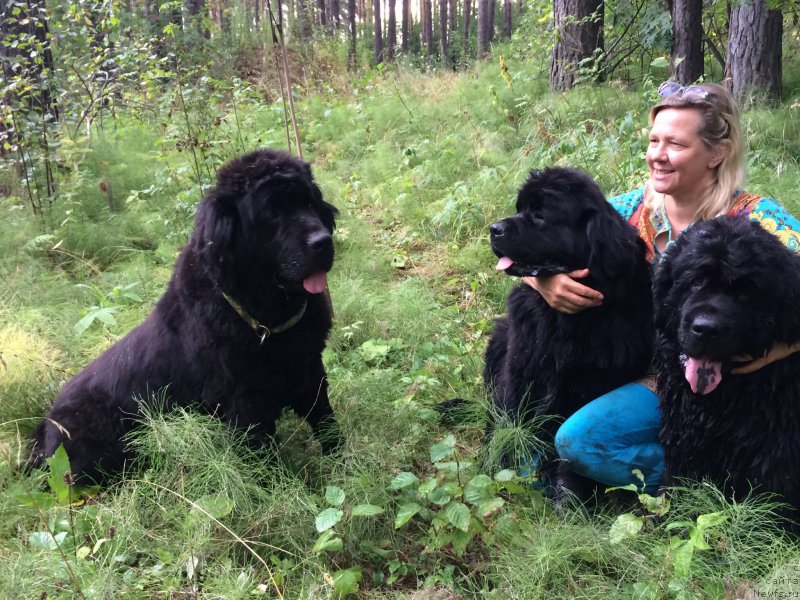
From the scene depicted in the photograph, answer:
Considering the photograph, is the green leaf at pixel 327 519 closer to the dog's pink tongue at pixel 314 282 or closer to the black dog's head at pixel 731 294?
the dog's pink tongue at pixel 314 282

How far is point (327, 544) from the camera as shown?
2045 millimetres

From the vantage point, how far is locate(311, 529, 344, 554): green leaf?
6.70ft

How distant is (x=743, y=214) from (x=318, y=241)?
1.73 meters

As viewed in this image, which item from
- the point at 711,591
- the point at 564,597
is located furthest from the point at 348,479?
the point at 711,591

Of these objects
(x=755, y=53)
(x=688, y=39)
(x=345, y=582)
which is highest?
(x=688, y=39)

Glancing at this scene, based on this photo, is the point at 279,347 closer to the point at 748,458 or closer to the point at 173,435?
the point at 173,435

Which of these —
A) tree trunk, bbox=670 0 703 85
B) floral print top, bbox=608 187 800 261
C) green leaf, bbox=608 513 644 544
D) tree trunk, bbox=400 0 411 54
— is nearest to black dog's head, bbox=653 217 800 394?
floral print top, bbox=608 187 800 261

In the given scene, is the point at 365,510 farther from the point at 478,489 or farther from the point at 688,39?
the point at 688,39

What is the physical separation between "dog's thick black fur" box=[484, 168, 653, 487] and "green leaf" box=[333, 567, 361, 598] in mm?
1008

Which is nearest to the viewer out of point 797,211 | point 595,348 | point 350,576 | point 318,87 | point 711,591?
point 711,591

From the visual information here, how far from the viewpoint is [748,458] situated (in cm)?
207

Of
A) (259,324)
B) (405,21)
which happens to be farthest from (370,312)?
(405,21)

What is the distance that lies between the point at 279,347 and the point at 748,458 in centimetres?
188

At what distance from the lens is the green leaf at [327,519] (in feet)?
6.52
